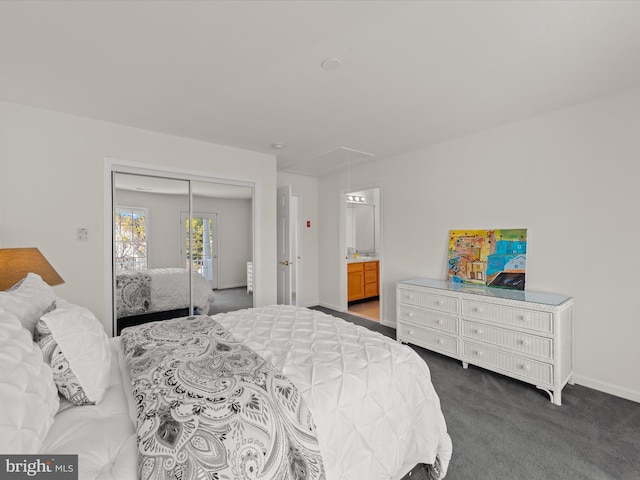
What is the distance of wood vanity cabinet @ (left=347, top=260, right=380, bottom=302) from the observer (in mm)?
5605

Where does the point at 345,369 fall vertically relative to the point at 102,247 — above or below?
below

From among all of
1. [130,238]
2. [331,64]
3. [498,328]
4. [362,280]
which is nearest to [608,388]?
[498,328]

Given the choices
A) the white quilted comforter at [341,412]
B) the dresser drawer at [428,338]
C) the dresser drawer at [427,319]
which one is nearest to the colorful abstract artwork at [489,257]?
the dresser drawer at [427,319]

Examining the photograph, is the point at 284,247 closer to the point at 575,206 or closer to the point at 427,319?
the point at 427,319

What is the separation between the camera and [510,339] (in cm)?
274

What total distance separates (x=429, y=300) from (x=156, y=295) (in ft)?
10.7

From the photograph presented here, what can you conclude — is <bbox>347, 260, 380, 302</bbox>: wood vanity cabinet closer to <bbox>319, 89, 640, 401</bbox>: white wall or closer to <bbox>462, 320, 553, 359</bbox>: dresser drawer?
<bbox>319, 89, 640, 401</bbox>: white wall

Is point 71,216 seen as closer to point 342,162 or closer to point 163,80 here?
point 163,80

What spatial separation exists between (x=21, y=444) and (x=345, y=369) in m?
1.18

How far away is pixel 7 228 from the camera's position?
8.61 ft

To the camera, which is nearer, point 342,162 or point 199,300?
point 199,300

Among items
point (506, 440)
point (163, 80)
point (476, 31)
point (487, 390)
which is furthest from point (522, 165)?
point (163, 80)

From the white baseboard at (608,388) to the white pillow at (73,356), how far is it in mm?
3756

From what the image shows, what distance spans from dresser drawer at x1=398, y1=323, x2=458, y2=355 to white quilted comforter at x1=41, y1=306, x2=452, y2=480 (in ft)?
5.46
